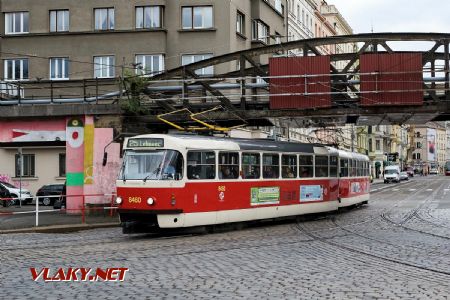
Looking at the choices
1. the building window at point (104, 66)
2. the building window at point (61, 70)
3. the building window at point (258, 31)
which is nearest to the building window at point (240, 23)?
the building window at point (258, 31)

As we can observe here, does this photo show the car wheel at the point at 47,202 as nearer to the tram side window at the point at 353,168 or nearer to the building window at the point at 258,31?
the building window at the point at 258,31

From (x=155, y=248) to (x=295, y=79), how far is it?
1032cm

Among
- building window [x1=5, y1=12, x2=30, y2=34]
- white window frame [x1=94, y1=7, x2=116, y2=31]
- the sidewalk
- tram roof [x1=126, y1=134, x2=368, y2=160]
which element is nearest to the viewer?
tram roof [x1=126, y1=134, x2=368, y2=160]

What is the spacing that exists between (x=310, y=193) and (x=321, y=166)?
1.49 m

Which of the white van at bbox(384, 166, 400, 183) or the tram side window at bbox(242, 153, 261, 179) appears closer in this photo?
the tram side window at bbox(242, 153, 261, 179)

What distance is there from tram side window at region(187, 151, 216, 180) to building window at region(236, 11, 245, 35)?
23.3 meters

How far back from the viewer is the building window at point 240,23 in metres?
40.5

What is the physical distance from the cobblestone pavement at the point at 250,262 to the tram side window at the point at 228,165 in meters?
Answer: 1.76

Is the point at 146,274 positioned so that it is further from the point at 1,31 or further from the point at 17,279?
the point at 1,31

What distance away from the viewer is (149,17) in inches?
1551

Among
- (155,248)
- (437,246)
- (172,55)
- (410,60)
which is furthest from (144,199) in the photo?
(172,55)

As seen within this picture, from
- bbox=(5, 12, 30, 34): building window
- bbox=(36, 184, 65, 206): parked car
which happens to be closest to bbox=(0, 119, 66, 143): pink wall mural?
bbox=(36, 184, 65, 206): parked car

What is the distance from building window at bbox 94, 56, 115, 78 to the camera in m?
39.5

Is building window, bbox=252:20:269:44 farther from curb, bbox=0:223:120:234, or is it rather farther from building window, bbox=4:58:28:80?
curb, bbox=0:223:120:234
